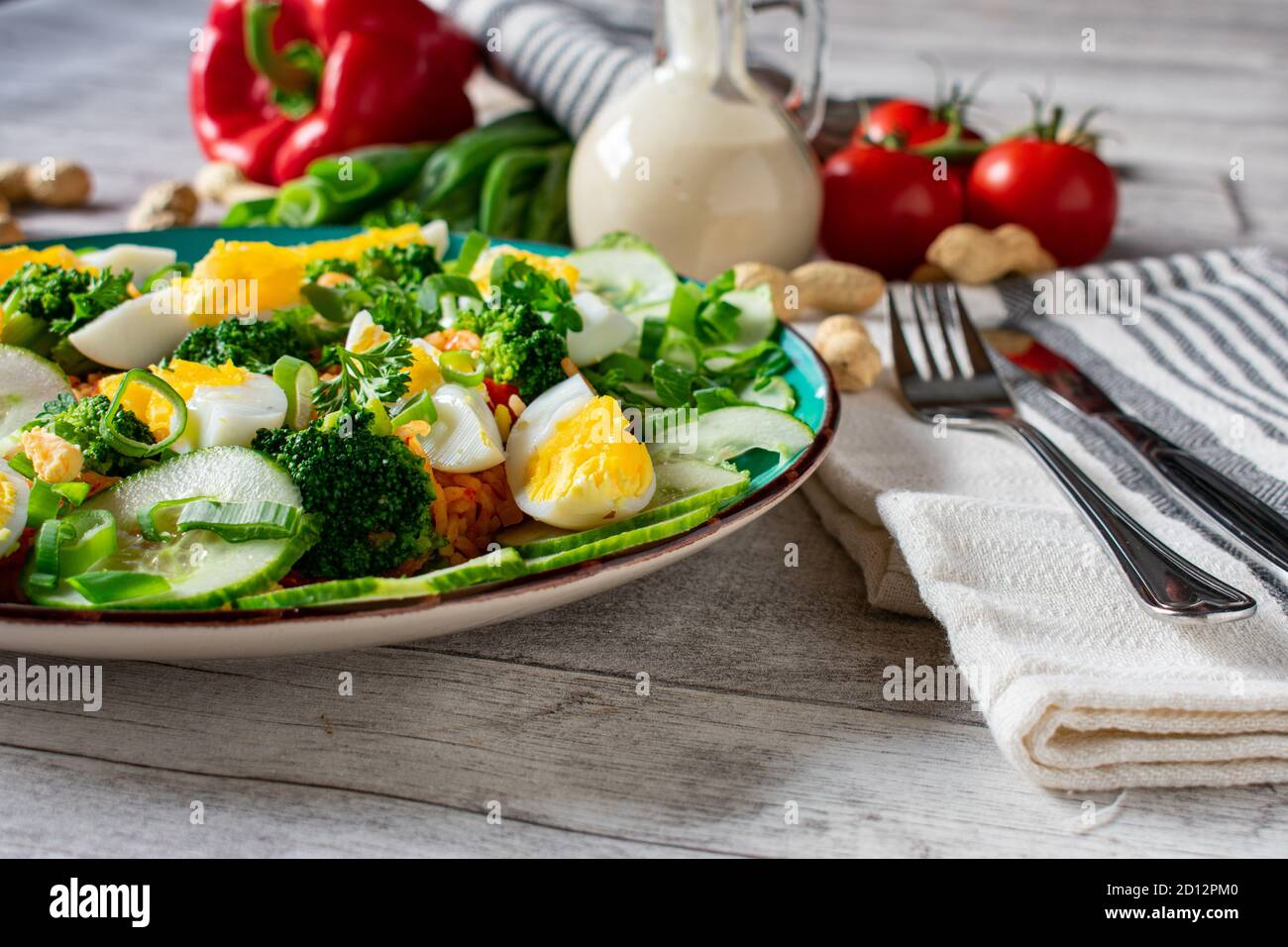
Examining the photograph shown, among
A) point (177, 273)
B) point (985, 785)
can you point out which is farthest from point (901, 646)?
point (177, 273)

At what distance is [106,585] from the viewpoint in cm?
134

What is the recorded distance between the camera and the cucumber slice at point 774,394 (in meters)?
1.98

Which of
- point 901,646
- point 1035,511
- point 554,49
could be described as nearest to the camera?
point 901,646

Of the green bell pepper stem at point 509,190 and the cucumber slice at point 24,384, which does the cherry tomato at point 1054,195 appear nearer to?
the green bell pepper stem at point 509,190

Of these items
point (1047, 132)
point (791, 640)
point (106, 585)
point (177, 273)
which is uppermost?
point (1047, 132)

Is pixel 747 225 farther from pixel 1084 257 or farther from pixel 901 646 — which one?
pixel 901 646

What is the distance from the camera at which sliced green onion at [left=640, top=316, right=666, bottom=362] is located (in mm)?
2117

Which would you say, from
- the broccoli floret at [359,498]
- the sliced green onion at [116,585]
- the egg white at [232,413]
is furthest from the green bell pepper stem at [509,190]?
the sliced green onion at [116,585]

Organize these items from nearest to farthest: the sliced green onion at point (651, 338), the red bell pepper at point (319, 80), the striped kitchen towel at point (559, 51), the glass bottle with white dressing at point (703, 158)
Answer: the sliced green onion at point (651, 338), the glass bottle with white dressing at point (703, 158), the striped kitchen towel at point (559, 51), the red bell pepper at point (319, 80)

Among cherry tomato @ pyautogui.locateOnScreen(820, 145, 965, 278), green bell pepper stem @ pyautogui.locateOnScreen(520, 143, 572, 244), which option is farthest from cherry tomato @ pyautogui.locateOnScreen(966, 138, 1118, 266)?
green bell pepper stem @ pyautogui.locateOnScreen(520, 143, 572, 244)

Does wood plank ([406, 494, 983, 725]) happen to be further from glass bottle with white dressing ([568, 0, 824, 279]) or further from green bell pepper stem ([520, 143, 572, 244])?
green bell pepper stem ([520, 143, 572, 244])

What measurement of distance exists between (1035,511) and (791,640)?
16.6 inches

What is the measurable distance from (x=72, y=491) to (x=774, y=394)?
1.03 m

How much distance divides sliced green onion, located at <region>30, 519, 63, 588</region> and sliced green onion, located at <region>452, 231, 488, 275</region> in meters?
1.03
